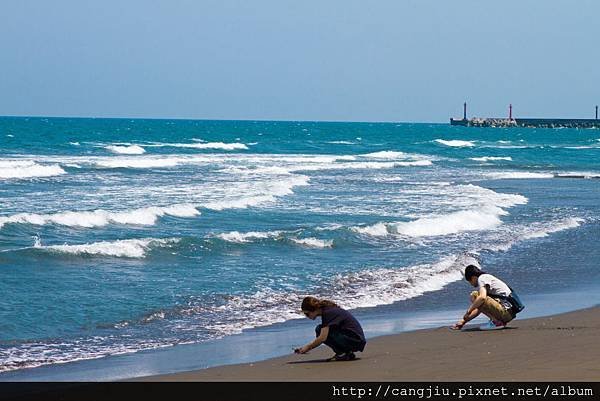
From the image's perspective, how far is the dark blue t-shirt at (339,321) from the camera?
9.70 metres

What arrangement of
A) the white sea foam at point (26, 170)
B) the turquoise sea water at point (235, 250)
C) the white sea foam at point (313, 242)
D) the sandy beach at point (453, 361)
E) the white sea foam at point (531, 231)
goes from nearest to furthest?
the sandy beach at point (453, 361) → the turquoise sea water at point (235, 250) → the white sea foam at point (313, 242) → the white sea foam at point (531, 231) → the white sea foam at point (26, 170)

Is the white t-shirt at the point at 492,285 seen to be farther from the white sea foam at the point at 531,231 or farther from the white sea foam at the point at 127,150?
the white sea foam at the point at 127,150

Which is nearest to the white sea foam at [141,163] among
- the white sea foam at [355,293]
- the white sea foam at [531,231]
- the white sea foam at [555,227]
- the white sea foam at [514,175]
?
the white sea foam at [514,175]

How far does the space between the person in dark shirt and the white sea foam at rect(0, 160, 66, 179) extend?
99.0 ft

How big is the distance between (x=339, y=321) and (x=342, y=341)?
0.20m

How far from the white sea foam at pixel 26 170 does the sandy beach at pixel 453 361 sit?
29951mm

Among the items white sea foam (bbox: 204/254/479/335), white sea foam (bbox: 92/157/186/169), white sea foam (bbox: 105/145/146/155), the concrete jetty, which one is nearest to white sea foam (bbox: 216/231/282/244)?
white sea foam (bbox: 204/254/479/335)

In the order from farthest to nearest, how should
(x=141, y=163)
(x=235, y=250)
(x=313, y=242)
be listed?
(x=141, y=163), (x=313, y=242), (x=235, y=250)

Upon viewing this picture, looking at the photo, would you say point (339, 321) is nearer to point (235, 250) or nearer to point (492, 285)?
point (492, 285)

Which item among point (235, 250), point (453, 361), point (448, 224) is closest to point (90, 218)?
point (235, 250)

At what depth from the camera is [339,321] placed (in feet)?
32.0

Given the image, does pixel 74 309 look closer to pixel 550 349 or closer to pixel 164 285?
pixel 164 285

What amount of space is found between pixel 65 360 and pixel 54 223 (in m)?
12.4
